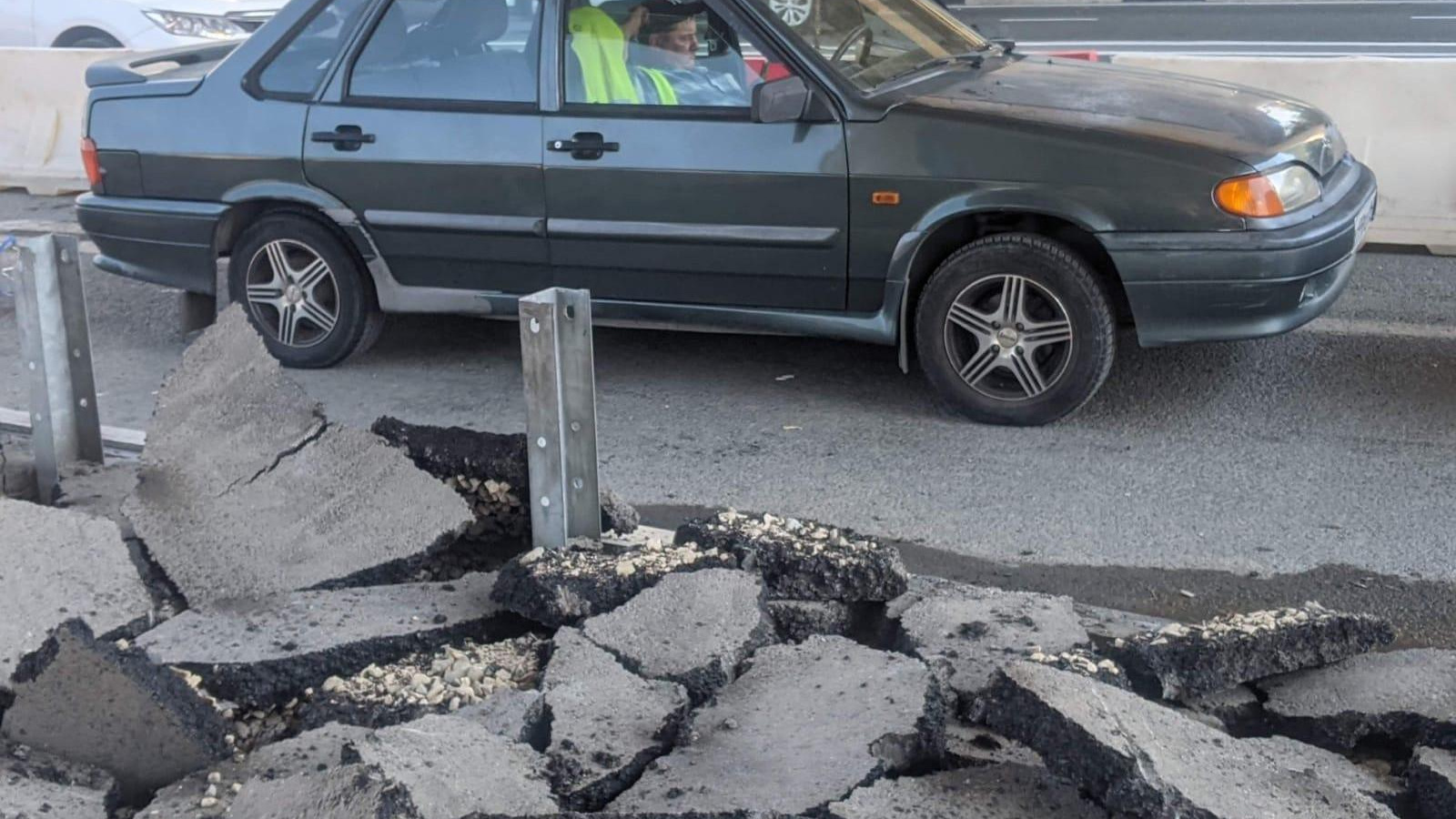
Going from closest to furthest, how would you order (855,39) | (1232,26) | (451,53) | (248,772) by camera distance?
1. (248,772)
2. (855,39)
3. (451,53)
4. (1232,26)

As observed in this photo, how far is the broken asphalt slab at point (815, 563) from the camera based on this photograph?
4035mm

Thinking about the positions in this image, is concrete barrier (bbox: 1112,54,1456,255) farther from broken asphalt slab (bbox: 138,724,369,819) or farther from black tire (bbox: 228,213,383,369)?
broken asphalt slab (bbox: 138,724,369,819)

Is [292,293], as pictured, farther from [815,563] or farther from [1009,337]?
[815,563]

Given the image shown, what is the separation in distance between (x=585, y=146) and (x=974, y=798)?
11.9 ft

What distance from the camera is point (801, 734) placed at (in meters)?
3.33

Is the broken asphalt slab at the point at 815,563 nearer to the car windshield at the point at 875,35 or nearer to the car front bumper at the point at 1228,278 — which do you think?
the car front bumper at the point at 1228,278

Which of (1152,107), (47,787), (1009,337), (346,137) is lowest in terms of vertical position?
(47,787)

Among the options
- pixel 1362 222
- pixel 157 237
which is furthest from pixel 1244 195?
pixel 157 237

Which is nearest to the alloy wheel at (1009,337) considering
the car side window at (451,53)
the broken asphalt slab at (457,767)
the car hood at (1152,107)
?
the car hood at (1152,107)

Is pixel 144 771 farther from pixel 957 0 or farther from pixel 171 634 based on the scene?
pixel 957 0

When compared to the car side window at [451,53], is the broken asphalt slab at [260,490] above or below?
below

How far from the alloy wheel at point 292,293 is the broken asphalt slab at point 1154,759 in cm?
431

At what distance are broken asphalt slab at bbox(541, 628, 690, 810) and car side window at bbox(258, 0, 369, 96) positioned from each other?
3.61 m

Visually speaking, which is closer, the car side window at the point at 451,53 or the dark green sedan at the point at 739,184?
the dark green sedan at the point at 739,184
